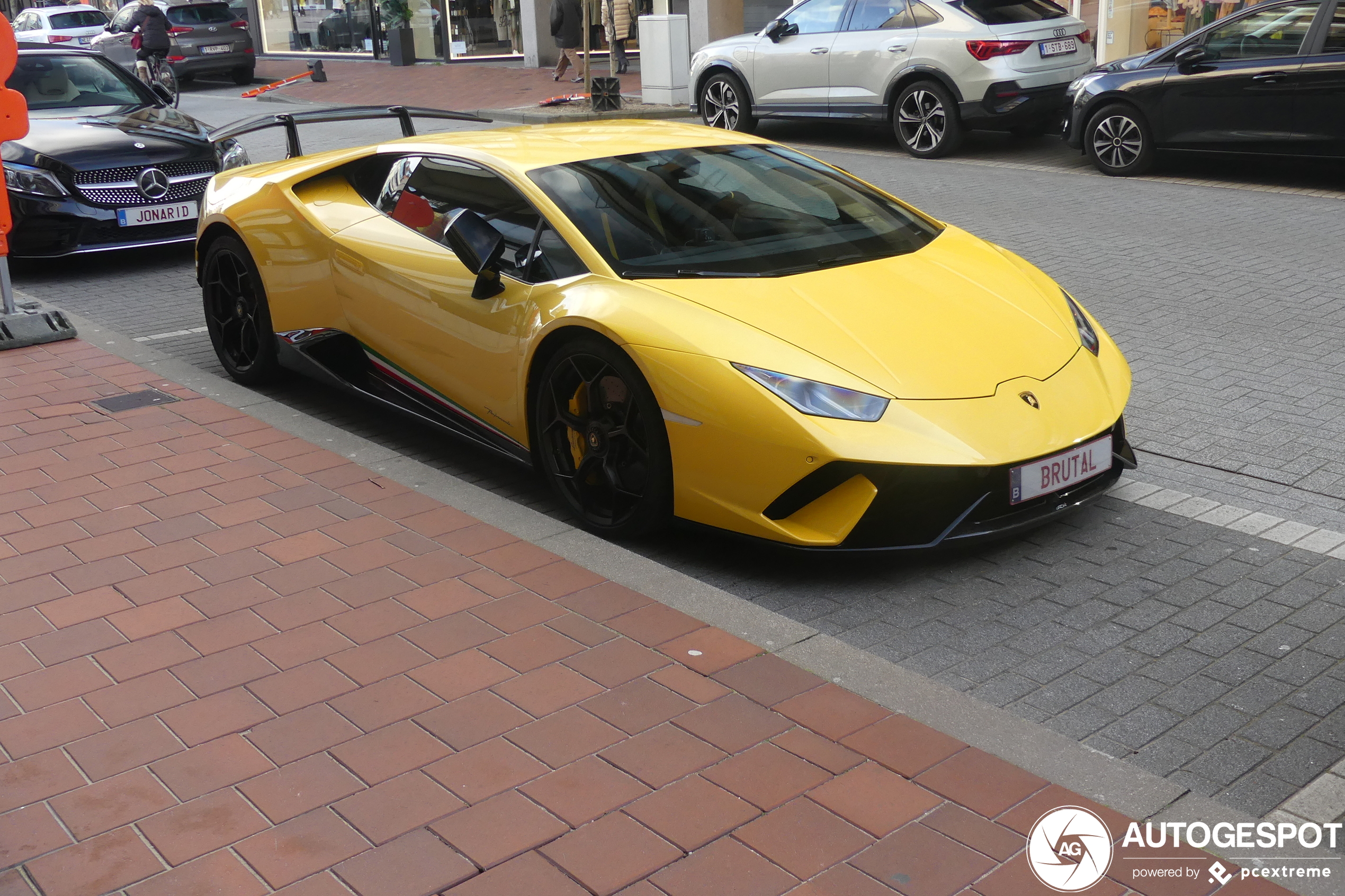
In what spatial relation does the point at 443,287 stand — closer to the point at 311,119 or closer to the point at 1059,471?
the point at 311,119

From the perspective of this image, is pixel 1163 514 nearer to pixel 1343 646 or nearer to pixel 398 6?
pixel 1343 646

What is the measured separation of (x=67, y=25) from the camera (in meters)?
29.8

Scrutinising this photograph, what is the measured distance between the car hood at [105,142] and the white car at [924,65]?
6626mm

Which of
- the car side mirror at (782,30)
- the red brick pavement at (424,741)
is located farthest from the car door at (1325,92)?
the red brick pavement at (424,741)

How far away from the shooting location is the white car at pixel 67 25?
29.5 metres

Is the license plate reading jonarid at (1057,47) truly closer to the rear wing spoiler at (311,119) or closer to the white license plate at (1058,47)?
the white license plate at (1058,47)

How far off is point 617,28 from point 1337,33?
15.4 meters

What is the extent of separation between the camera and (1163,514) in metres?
4.71

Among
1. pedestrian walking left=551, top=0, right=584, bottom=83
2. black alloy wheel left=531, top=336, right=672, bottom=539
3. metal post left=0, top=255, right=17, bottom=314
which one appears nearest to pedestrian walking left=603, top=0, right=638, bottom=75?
pedestrian walking left=551, top=0, right=584, bottom=83

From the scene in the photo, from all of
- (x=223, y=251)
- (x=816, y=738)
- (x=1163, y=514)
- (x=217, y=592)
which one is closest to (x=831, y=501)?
(x=816, y=738)

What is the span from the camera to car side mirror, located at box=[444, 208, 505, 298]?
4875 millimetres

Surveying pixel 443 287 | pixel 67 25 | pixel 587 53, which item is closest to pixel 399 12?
pixel 67 25

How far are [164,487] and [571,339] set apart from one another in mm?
1775

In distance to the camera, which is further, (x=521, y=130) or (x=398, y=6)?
(x=398, y=6)
